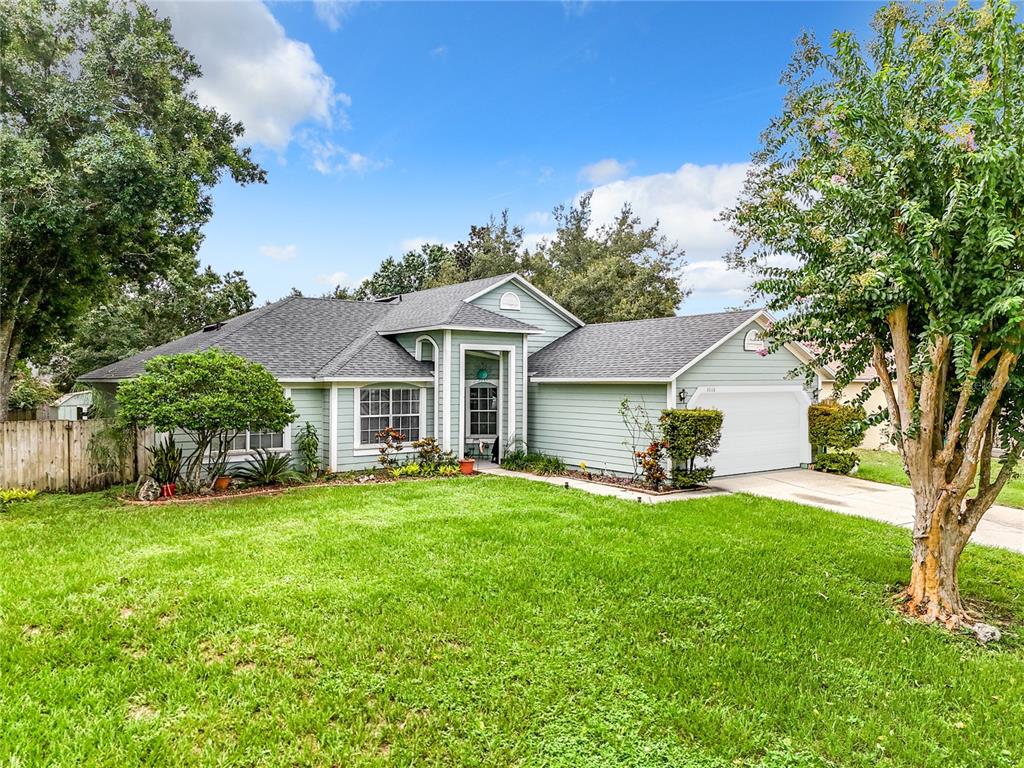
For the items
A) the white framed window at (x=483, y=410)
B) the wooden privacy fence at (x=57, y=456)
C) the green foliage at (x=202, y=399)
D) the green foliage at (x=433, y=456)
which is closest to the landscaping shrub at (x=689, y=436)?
the green foliage at (x=433, y=456)

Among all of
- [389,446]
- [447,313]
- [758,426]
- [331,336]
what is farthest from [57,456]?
[758,426]

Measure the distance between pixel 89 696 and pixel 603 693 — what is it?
3566mm

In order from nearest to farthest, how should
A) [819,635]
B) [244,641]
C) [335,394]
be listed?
[244,641]
[819,635]
[335,394]

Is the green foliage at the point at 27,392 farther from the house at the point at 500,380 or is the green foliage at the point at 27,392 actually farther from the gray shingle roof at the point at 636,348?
the gray shingle roof at the point at 636,348

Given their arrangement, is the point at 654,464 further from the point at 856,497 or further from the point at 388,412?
the point at 388,412

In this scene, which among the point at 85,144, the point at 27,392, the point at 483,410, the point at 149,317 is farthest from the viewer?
the point at 149,317

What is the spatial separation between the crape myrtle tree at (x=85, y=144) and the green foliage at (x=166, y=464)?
4.61 meters

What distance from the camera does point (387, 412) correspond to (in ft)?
44.7

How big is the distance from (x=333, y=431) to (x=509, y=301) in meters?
6.51

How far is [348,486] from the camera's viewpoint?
11.3 m

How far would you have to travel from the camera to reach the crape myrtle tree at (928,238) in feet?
15.1

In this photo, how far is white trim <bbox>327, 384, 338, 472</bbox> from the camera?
1266cm

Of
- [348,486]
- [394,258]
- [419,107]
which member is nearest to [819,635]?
[348,486]

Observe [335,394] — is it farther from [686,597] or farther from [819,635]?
[819,635]
